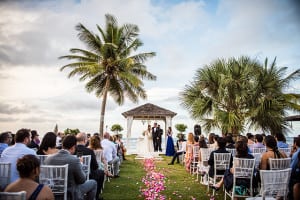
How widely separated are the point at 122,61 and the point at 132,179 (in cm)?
1169

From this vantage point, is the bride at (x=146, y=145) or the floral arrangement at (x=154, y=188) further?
the bride at (x=146, y=145)

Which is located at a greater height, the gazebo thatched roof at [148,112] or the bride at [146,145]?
the gazebo thatched roof at [148,112]

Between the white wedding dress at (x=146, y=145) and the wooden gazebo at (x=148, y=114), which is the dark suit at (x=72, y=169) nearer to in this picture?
the white wedding dress at (x=146, y=145)

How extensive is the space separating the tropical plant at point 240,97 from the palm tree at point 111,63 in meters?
7.27

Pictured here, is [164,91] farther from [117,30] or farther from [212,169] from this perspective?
[212,169]

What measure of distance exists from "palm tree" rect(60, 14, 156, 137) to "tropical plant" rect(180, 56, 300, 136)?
727 cm

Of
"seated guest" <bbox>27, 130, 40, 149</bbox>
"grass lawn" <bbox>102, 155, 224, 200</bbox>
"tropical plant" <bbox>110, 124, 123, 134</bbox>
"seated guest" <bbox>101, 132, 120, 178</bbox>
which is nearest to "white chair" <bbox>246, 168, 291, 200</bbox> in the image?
"grass lawn" <bbox>102, 155, 224, 200</bbox>

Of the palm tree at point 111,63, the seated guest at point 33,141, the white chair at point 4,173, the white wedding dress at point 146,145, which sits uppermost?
→ the palm tree at point 111,63

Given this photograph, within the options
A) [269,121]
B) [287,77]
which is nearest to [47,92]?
[269,121]

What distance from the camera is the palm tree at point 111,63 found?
64.5 feet

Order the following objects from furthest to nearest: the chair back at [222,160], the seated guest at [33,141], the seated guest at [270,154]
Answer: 1. the seated guest at [33,141]
2. the chair back at [222,160]
3. the seated guest at [270,154]

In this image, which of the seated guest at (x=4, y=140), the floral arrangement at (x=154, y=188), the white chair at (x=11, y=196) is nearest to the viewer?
the white chair at (x=11, y=196)

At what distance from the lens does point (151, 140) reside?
19.9 m

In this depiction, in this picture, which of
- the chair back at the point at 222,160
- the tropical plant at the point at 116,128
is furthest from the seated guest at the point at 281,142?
the tropical plant at the point at 116,128
